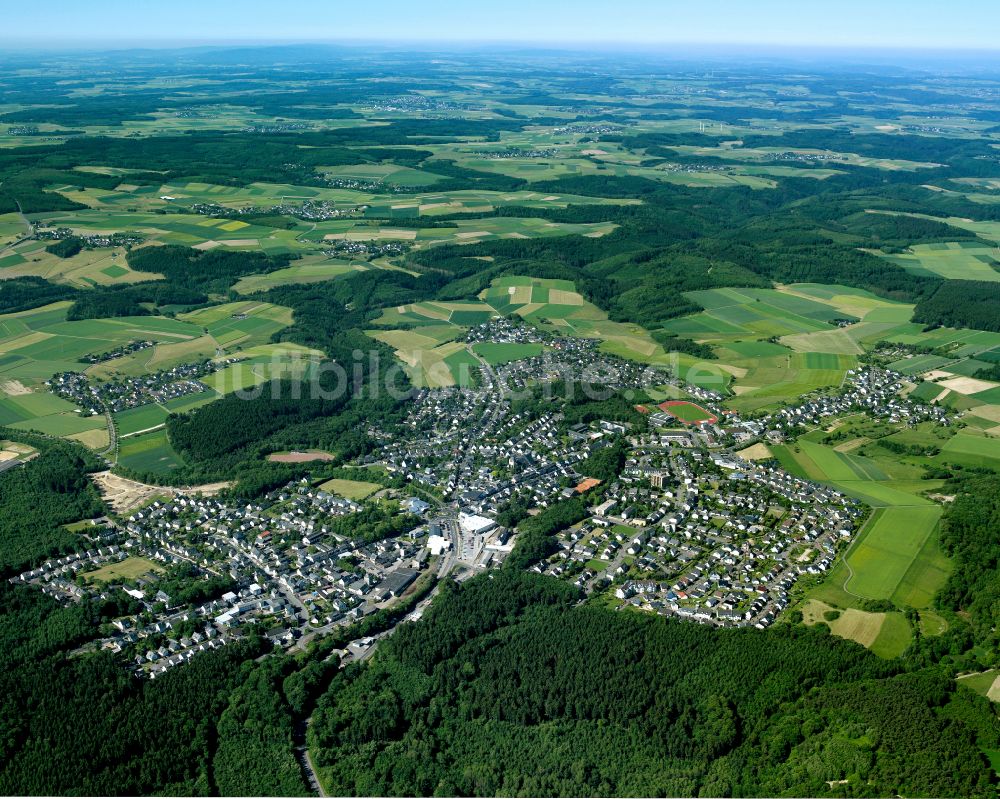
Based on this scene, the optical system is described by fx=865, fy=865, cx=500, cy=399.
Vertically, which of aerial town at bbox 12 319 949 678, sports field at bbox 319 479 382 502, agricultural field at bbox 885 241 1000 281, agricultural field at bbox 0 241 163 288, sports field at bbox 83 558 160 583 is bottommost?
agricultural field at bbox 0 241 163 288

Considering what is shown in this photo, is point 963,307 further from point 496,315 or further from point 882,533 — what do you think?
point 882,533

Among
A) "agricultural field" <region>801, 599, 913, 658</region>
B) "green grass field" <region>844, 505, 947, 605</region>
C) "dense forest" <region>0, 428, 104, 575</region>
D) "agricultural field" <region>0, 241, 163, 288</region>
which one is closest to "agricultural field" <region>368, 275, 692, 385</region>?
"green grass field" <region>844, 505, 947, 605</region>

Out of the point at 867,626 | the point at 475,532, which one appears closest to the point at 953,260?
the point at 867,626

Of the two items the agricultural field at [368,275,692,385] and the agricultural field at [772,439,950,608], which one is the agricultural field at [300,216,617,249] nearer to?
the agricultural field at [368,275,692,385]

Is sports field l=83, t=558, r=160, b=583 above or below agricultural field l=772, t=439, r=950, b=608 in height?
below

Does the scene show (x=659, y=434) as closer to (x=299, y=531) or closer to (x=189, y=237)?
(x=299, y=531)

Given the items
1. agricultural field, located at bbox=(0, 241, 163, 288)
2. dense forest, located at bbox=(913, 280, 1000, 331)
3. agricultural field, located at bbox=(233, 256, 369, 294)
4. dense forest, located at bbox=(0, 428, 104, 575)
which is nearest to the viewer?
dense forest, located at bbox=(0, 428, 104, 575)

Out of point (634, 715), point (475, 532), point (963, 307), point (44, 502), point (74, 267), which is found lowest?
point (74, 267)

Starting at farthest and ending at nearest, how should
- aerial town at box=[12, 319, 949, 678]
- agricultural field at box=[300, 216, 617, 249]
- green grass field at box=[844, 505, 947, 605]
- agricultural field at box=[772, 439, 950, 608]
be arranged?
1. agricultural field at box=[300, 216, 617, 249]
2. green grass field at box=[844, 505, 947, 605]
3. agricultural field at box=[772, 439, 950, 608]
4. aerial town at box=[12, 319, 949, 678]

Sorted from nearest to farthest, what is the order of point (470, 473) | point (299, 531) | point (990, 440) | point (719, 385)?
point (299, 531) → point (470, 473) → point (990, 440) → point (719, 385)

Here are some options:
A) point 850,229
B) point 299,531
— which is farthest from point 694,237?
point 299,531

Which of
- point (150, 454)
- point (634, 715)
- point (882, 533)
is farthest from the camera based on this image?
point (150, 454)
